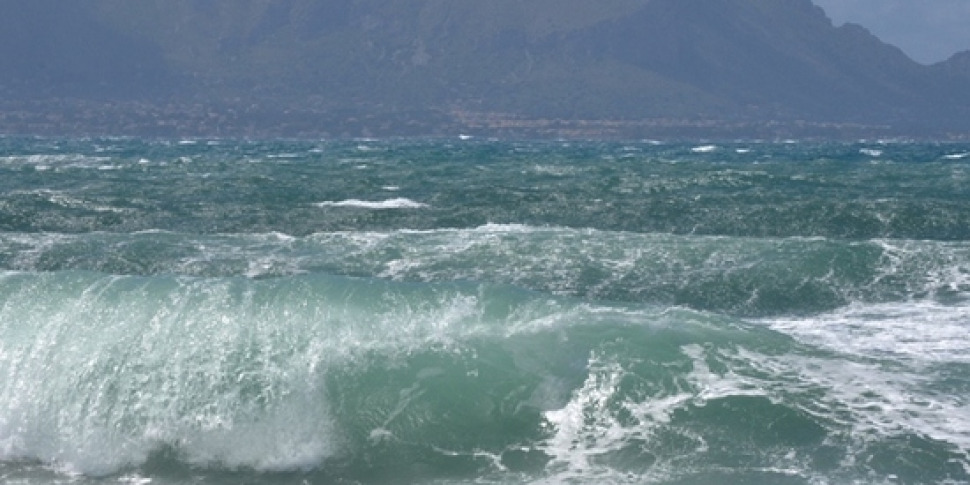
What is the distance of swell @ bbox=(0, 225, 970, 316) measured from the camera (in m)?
19.7

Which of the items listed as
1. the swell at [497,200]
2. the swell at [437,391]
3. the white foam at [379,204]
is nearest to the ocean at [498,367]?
the swell at [437,391]

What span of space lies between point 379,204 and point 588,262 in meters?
12.7

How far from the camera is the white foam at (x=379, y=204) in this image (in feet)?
107

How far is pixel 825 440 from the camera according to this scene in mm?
12359

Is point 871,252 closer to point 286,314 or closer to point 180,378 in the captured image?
point 286,314

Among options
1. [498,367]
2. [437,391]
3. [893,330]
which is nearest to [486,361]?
[498,367]

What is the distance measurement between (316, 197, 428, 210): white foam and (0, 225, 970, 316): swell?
278 inches

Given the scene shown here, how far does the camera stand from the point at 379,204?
33406mm

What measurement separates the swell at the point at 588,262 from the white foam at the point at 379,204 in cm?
706

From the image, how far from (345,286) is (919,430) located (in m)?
7.52

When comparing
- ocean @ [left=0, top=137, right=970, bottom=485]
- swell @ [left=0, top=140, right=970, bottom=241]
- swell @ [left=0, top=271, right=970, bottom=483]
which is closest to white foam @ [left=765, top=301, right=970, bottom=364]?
ocean @ [left=0, top=137, right=970, bottom=485]

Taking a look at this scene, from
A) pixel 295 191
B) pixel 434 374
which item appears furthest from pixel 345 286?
pixel 295 191

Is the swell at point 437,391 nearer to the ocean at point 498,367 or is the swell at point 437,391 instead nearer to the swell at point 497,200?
the ocean at point 498,367

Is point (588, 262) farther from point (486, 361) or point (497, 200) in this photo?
point (497, 200)
